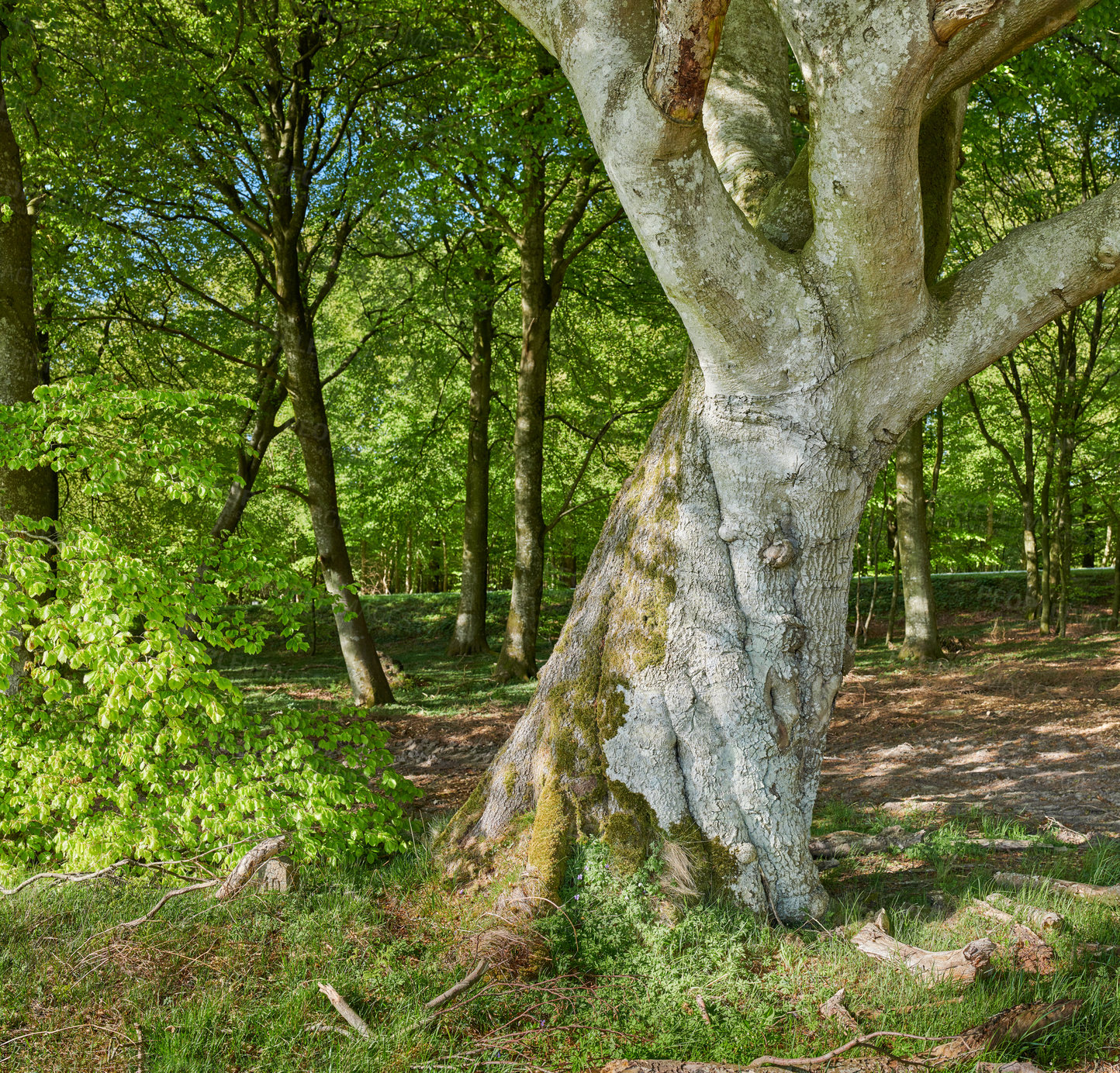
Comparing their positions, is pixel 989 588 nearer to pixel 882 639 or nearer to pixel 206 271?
pixel 882 639

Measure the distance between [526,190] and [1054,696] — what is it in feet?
31.7

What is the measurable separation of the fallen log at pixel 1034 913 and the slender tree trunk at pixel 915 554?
9912mm

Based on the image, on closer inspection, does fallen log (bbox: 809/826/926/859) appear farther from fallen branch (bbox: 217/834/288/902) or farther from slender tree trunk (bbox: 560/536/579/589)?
slender tree trunk (bbox: 560/536/579/589)

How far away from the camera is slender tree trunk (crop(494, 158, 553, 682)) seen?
42.2 ft

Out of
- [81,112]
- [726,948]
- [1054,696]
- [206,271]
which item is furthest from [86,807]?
[206,271]

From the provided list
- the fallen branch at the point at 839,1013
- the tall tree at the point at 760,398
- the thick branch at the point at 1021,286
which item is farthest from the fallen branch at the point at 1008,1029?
the thick branch at the point at 1021,286

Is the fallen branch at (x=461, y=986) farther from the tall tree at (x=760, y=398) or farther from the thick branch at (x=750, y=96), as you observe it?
the thick branch at (x=750, y=96)

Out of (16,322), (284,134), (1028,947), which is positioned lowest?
(1028,947)

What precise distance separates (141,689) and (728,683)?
2.76 metres

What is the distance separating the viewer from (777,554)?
3.74 metres

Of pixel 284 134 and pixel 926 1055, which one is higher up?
pixel 284 134

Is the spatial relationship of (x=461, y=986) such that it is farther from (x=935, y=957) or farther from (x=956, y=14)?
(x=956, y=14)

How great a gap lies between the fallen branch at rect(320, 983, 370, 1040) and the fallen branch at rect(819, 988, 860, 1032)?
1.68m

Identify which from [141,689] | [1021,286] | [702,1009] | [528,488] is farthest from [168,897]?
[528,488]
